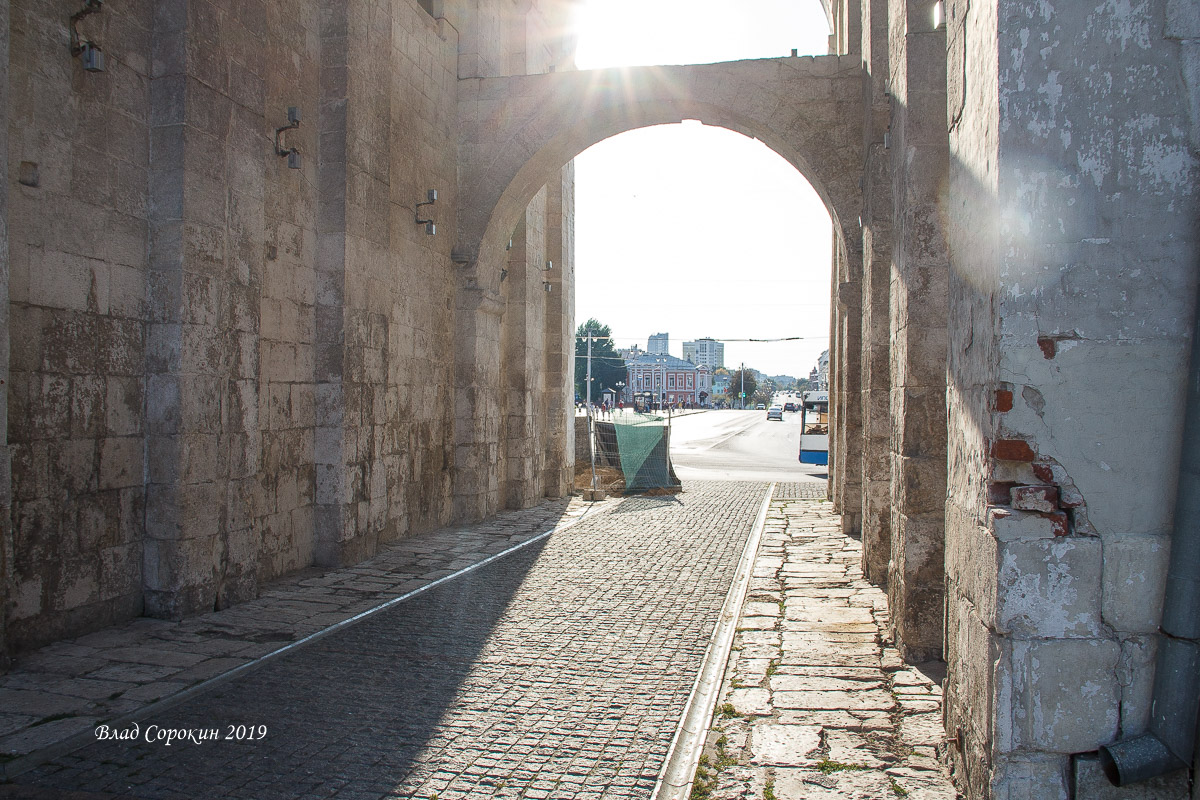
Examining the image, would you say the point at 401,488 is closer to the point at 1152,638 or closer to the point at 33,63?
the point at 33,63

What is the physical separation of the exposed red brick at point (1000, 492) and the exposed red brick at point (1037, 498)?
0.04 metres

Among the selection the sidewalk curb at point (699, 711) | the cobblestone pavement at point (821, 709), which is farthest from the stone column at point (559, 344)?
the cobblestone pavement at point (821, 709)

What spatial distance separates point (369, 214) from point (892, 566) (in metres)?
5.97

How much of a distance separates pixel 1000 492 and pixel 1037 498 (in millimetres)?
116

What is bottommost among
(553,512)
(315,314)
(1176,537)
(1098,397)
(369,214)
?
(553,512)

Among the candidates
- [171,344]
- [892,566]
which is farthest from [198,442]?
[892,566]

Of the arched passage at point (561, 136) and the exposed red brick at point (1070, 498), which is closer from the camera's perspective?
the exposed red brick at point (1070, 498)

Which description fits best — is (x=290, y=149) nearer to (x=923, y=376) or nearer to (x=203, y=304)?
(x=203, y=304)

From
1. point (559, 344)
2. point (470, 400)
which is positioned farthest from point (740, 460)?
point (470, 400)

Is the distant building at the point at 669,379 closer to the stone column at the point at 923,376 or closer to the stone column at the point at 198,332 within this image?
the stone column at the point at 198,332

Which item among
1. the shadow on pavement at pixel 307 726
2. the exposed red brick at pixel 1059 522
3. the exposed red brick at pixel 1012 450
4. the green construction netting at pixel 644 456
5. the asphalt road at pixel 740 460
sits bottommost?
the asphalt road at pixel 740 460

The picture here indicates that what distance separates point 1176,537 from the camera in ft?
8.87

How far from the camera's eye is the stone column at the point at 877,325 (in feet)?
23.5

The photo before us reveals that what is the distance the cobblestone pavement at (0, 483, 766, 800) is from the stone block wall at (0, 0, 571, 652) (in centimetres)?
102
